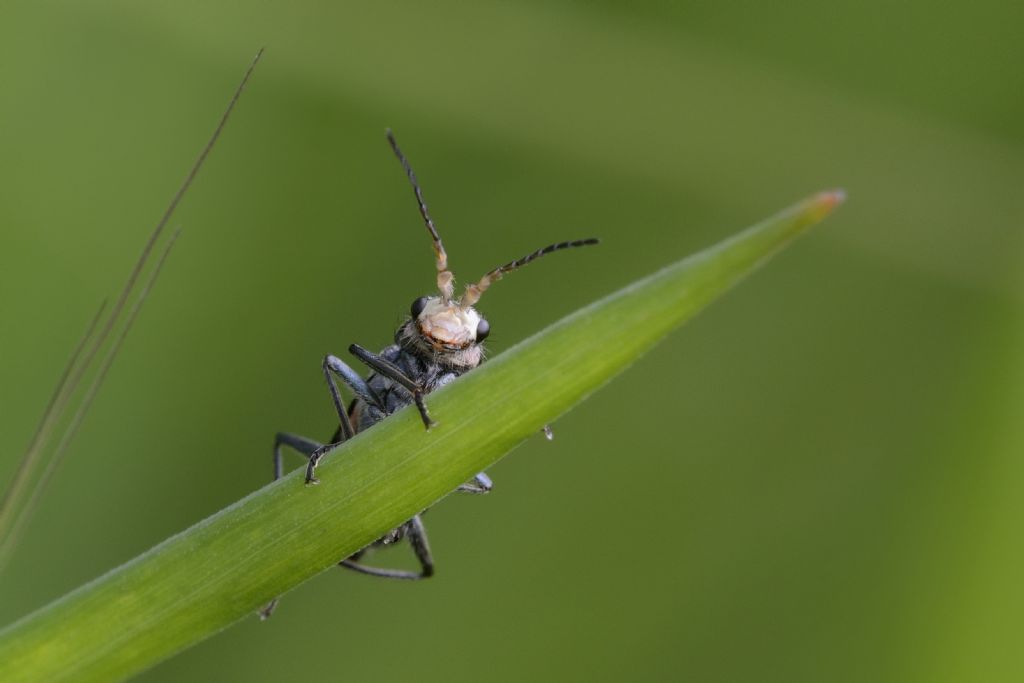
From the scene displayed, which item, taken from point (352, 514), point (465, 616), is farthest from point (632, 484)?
point (352, 514)

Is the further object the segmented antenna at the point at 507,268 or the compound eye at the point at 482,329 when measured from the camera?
the compound eye at the point at 482,329

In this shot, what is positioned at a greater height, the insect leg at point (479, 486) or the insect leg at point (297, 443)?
the insect leg at point (297, 443)

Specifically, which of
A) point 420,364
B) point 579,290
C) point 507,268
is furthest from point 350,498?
point 579,290

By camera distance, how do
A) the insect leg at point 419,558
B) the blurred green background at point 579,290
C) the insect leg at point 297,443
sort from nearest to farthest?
the insect leg at point 297,443 < the insect leg at point 419,558 < the blurred green background at point 579,290

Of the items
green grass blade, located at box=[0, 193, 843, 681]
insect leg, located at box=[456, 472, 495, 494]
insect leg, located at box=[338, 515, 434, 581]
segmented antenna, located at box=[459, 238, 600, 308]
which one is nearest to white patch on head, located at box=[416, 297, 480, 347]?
segmented antenna, located at box=[459, 238, 600, 308]

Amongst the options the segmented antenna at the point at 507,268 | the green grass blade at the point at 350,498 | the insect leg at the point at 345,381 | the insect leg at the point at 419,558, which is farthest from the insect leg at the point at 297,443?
the green grass blade at the point at 350,498

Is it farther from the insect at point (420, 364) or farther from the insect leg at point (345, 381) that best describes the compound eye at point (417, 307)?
the insect leg at point (345, 381)

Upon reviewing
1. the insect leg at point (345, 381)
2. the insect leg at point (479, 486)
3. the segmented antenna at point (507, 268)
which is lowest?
the insect leg at point (479, 486)

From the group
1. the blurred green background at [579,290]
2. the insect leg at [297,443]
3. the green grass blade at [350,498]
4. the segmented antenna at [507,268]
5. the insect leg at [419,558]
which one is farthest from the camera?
the blurred green background at [579,290]
